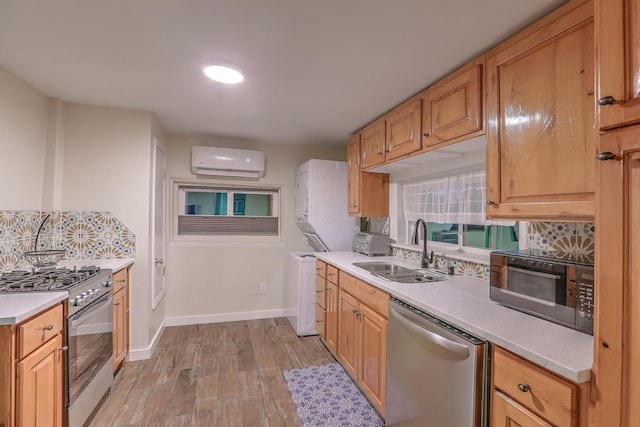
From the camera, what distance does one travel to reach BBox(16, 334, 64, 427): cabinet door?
1.29 metres

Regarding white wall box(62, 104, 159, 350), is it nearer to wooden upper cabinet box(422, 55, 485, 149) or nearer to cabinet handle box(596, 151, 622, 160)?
wooden upper cabinet box(422, 55, 485, 149)

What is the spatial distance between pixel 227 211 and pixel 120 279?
1.54m

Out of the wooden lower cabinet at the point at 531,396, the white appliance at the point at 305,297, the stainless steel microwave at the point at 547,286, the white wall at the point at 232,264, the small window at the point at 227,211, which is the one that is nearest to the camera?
the wooden lower cabinet at the point at 531,396

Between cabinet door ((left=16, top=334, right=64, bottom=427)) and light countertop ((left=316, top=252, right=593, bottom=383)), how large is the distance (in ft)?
5.84

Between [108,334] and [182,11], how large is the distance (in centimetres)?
211

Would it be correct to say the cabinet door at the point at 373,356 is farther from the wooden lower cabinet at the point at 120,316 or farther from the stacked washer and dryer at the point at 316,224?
the wooden lower cabinet at the point at 120,316

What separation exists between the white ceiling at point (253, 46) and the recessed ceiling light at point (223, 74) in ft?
0.19

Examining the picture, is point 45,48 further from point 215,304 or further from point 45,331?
point 215,304

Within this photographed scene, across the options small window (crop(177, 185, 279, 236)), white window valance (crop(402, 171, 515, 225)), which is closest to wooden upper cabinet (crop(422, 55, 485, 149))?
white window valance (crop(402, 171, 515, 225))

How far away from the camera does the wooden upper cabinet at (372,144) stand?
2574 millimetres

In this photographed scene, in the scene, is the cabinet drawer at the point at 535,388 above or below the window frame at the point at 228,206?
below

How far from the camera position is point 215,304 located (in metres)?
3.57

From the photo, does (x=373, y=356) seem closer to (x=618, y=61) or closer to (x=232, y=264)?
(x=618, y=61)

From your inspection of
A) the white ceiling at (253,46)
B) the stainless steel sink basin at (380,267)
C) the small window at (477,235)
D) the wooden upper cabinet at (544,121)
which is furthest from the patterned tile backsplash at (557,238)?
the white ceiling at (253,46)
